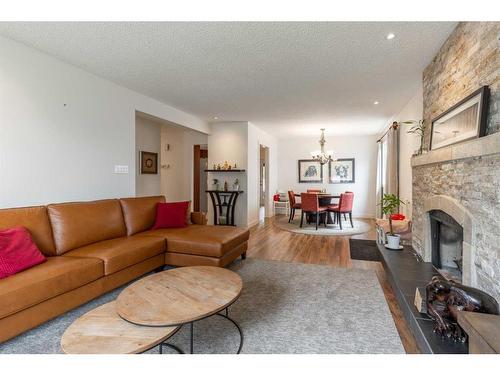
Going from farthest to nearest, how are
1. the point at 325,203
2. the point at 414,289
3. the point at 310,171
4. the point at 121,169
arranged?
the point at 310,171 → the point at 325,203 → the point at 121,169 → the point at 414,289

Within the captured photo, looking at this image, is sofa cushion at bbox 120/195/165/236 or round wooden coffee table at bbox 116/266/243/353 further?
sofa cushion at bbox 120/195/165/236

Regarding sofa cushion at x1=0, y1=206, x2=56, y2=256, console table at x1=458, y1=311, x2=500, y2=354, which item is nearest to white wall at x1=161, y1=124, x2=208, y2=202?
sofa cushion at x1=0, y1=206, x2=56, y2=256

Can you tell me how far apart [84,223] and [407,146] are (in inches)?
186

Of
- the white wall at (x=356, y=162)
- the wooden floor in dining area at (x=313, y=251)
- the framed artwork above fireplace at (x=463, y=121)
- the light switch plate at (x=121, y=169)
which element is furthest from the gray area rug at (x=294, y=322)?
the white wall at (x=356, y=162)

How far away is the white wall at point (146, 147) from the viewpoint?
5248 millimetres

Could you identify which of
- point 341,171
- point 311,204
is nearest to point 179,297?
point 311,204

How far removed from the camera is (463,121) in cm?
204

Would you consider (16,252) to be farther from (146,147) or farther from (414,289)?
(146,147)

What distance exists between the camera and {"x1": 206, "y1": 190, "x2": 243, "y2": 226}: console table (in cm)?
598

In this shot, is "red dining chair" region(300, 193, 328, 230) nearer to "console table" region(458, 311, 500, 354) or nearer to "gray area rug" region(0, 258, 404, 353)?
"gray area rug" region(0, 258, 404, 353)

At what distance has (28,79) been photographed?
105 inches

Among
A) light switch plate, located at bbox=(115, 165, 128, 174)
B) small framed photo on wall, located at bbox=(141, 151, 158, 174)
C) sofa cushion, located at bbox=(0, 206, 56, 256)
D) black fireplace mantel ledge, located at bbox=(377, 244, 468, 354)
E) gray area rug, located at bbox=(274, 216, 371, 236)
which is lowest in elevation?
gray area rug, located at bbox=(274, 216, 371, 236)

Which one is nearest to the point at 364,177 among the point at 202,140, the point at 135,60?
the point at 202,140

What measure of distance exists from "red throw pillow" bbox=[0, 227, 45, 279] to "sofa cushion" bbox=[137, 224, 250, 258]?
1202 millimetres
